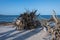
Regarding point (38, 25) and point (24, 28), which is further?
point (38, 25)

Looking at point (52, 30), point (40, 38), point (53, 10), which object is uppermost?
point (53, 10)

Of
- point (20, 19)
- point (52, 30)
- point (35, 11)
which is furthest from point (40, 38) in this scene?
point (35, 11)

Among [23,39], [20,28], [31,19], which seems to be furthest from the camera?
[31,19]

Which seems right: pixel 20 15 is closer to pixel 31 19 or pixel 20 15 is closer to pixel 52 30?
pixel 31 19

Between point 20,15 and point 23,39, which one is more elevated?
point 20,15

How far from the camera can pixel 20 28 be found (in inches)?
482

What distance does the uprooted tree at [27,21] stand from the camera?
493 inches

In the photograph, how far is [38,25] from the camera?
1363 cm

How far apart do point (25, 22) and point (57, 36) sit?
17.9 ft

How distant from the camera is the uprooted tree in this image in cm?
1252

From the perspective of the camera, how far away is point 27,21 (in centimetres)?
1291

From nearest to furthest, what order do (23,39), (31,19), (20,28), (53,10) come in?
(53,10) → (23,39) → (20,28) → (31,19)

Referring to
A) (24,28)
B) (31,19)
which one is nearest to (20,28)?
(24,28)

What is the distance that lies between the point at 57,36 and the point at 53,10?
43.4 inches
